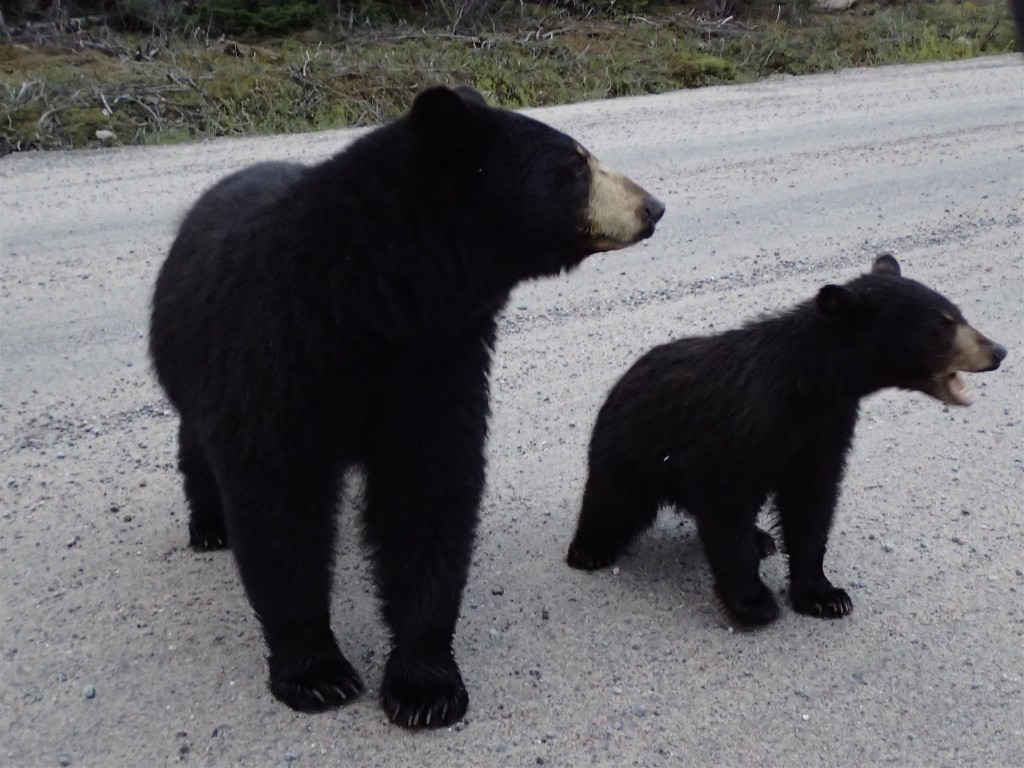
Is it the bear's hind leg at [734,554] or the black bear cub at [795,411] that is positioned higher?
the black bear cub at [795,411]

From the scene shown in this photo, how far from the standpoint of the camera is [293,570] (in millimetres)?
3395

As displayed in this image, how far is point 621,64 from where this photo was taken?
14.9 meters

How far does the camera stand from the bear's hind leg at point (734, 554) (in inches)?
152

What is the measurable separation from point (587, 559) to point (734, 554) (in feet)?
2.17

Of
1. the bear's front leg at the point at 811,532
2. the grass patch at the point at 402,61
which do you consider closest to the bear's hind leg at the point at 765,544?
the bear's front leg at the point at 811,532

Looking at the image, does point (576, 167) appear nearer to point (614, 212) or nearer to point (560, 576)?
point (614, 212)

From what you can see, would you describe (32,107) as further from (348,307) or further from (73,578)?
(348,307)

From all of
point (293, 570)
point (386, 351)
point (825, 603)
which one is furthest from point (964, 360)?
point (293, 570)

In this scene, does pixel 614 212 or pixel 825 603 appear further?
pixel 825 603

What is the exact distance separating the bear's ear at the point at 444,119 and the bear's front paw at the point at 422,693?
155 cm

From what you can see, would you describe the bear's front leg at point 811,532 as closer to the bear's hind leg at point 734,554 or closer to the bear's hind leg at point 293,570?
the bear's hind leg at point 734,554

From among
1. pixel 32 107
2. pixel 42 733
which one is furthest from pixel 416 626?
pixel 32 107

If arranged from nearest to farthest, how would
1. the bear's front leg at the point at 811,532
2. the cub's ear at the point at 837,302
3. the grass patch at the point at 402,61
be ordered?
the cub's ear at the point at 837,302, the bear's front leg at the point at 811,532, the grass patch at the point at 402,61

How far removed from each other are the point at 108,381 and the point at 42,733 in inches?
114
